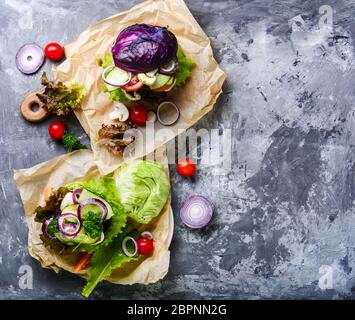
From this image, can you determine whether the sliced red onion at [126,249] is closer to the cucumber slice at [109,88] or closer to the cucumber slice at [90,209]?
the cucumber slice at [90,209]

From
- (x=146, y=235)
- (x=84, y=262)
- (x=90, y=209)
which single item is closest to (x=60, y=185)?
(x=90, y=209)

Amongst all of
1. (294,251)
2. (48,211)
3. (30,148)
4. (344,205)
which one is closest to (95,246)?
(48,211)

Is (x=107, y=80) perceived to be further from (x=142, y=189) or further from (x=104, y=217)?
(x=104, y=217)

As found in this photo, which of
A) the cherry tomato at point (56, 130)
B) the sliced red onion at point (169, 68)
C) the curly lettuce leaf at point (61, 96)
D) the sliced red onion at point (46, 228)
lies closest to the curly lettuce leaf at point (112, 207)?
the sliced red onion at point (46, 228)

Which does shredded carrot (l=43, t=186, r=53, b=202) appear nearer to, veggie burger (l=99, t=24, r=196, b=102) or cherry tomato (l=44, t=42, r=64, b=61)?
veggie burger (l=99, t=24, r=196, b=102)

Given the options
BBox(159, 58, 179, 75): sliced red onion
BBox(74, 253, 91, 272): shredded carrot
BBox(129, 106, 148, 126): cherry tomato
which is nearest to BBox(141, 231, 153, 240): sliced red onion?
BBox(74, 253, 91, 272): shredded carrot

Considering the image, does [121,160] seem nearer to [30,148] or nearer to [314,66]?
[30,148]
